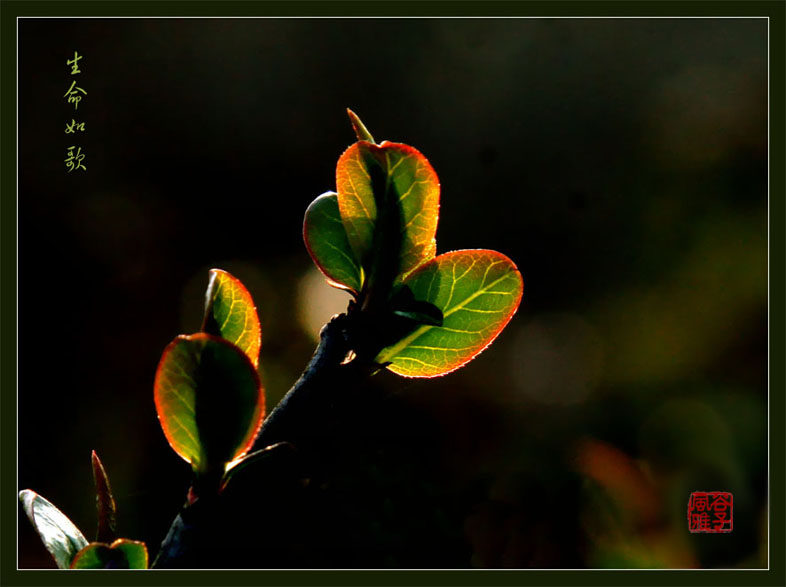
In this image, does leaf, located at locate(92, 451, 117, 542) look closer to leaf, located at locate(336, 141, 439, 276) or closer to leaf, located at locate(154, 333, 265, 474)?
leaf, located at locate(154, 333, 265, 474)

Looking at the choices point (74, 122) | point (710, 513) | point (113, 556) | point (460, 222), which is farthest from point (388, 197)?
point (460, 222)

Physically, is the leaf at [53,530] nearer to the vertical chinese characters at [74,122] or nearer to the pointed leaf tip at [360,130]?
the pointed leaf tip at [360,130]

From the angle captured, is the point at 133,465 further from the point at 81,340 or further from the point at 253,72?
the point at 253,72

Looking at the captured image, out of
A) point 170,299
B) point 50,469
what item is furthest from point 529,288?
point 50,469

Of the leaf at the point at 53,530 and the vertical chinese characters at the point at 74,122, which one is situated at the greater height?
the vertical chinese characters at the point at 74,122

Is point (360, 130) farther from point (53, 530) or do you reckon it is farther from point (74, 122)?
point (74, 122)

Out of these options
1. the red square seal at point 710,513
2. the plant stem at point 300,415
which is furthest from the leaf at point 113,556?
the red square seal at point 710,513

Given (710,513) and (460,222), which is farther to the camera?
(460,222)
